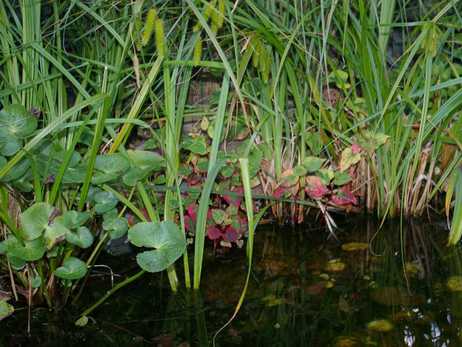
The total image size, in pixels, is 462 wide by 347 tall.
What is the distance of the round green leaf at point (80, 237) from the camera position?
1.46m

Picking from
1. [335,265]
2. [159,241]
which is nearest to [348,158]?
[335,265]

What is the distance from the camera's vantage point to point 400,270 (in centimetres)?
177

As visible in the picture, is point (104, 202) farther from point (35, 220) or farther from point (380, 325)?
point (380, 325)

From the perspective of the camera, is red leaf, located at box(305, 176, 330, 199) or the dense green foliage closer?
the dense green foliage

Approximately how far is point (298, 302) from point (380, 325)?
0.22m

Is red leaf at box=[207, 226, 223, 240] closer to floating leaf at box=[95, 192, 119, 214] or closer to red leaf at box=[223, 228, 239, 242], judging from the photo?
red leaf at box=[223, 228, 239, 242]

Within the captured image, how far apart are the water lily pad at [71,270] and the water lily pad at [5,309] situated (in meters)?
0.16

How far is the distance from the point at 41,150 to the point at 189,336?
1.88 feet

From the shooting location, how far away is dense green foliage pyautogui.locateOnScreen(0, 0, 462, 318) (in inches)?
59.8

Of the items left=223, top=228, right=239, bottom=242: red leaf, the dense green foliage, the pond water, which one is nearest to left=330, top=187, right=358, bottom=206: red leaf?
the dense green foliage

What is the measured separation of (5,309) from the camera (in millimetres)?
1544

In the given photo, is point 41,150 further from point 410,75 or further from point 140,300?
point 410,75

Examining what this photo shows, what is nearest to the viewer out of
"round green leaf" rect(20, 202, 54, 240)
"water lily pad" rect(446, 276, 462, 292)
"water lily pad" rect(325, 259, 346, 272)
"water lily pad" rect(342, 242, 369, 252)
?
"round green leaf" rect(20, 202, 54, 240)

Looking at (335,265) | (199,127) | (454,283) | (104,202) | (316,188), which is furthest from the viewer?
(199,127)
